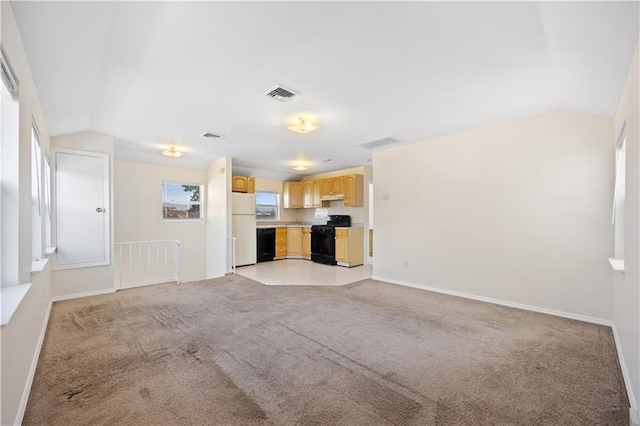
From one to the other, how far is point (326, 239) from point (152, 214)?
4171mm

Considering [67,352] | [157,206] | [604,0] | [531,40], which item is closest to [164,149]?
[157,206]

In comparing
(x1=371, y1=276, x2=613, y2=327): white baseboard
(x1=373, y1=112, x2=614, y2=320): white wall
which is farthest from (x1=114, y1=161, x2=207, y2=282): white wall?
(x1=371, y1=276, x2=613, y2=327): white baseboard

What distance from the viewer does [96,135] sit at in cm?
459

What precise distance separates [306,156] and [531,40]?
14.6 ft

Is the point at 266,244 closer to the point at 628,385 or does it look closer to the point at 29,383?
the point at 29,383

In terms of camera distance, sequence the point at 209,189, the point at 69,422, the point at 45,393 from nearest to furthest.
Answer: the point at 69,422, the point at 45,393, the point at 209,189

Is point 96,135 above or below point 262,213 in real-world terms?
above

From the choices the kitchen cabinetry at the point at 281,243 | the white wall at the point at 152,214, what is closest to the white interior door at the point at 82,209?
the white wall at the point at 152,214

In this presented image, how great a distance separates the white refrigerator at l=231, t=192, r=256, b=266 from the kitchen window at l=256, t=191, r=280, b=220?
106cm

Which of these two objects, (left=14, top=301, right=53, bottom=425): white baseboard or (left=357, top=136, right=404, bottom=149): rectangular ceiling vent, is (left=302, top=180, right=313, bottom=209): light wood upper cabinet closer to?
(left=357, top=136, right=404, bottom=149): rectangular ceiling vent

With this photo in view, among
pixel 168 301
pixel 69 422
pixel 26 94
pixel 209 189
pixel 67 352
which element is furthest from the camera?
pixel 209 189

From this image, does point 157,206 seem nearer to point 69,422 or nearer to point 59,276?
point 59,276

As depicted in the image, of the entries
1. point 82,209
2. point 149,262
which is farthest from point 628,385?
point 149,262

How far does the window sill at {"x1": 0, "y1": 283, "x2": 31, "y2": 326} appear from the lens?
1.43 metres
